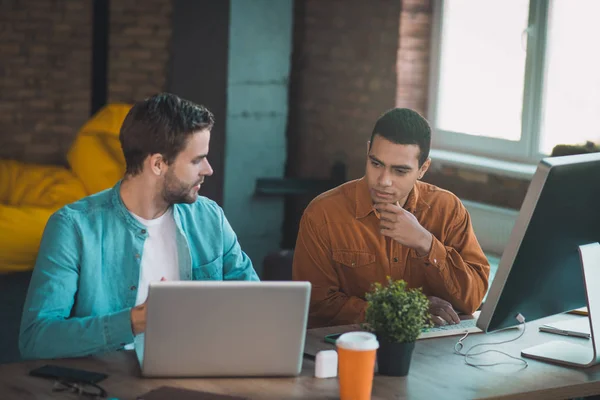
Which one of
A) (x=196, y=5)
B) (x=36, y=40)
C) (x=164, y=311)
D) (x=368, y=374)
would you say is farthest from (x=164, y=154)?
(x=36, y=40)

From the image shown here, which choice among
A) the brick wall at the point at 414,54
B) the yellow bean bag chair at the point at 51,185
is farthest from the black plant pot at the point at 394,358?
the brick wall at the point at 414,54

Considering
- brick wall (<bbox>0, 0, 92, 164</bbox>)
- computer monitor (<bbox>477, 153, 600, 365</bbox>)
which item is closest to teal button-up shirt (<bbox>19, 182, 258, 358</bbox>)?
computer monitor (<bbox>477, 153, 600, 365</bbox>)

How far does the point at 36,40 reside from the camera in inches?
245

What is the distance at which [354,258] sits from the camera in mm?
2826

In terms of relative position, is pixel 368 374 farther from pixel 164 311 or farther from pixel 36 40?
pixel 36 40

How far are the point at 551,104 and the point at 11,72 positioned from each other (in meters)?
3.56

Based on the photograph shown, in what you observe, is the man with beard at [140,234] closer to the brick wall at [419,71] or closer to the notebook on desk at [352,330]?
the notebook on desk at [352,330]

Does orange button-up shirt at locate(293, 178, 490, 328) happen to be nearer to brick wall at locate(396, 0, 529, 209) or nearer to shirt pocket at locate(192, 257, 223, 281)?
shirt pocket at locate(192, 257, 223, 281)

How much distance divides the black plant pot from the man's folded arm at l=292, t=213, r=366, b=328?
1.52 ft

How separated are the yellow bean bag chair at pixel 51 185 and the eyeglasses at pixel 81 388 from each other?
10.1 feet

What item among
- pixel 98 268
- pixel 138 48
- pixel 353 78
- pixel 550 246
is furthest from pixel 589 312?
pixel 138 48

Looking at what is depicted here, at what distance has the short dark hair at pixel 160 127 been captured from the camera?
2.57 meters

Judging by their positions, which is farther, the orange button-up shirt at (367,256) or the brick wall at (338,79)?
the brick wall at (338,79)

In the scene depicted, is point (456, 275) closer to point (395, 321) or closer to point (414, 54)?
point (395, 321)
